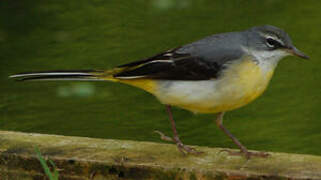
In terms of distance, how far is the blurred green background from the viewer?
6305 mm

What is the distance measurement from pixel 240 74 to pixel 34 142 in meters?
1.38

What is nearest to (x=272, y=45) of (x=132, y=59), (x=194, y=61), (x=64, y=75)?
(x=194, y=61)

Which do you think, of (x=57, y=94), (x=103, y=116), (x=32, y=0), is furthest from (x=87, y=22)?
(x=103, y=116)

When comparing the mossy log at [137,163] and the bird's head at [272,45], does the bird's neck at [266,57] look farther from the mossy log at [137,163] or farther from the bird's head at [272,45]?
the mossy log at [137,163]

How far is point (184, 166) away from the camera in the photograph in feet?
13.6

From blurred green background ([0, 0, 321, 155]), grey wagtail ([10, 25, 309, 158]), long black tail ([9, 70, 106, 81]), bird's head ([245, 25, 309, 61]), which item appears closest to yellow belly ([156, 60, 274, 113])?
grey wagtail ([10, 25, 309, 158])

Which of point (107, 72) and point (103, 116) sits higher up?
point (107, 72)

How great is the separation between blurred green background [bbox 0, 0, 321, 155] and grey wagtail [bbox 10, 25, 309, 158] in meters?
1.48

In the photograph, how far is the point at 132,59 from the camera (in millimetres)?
7844

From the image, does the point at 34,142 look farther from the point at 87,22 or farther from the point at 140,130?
the point at 87,22

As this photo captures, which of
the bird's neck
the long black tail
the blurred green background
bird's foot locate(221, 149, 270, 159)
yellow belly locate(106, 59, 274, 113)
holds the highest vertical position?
the bird's neck

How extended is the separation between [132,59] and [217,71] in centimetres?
347

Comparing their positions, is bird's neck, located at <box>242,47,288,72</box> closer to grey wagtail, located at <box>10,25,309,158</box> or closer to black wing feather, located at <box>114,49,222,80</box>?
grey wagtail, located at <box>10,25,309,158</box>

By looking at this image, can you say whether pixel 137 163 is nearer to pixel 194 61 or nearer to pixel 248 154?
pixel 248 154
